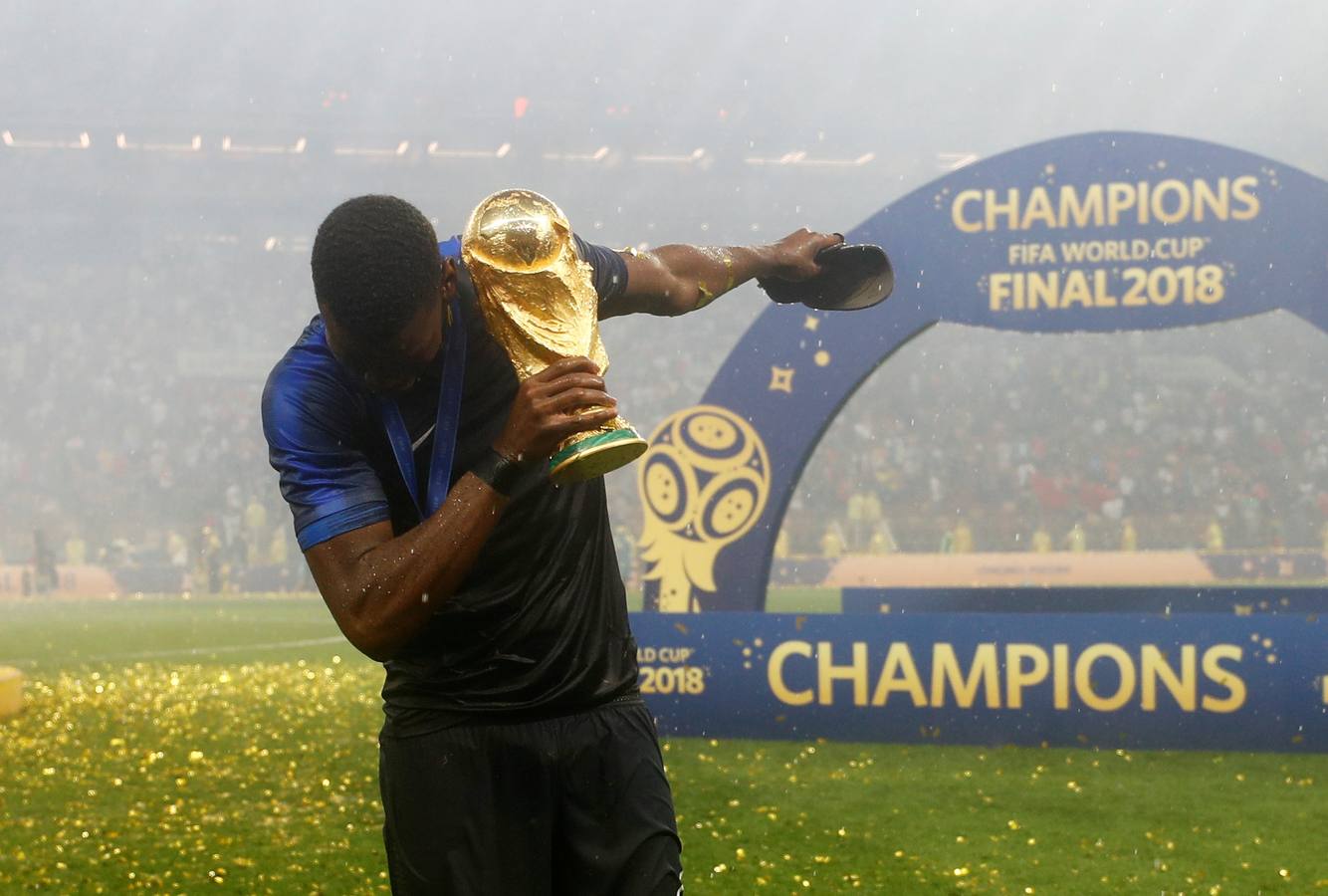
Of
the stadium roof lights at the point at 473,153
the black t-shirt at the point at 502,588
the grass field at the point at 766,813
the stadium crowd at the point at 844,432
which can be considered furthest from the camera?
the stadium roof lights at the point at 473,153

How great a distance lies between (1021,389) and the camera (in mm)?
25641

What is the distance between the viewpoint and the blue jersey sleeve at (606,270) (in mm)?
2066

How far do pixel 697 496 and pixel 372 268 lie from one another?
5.50 m

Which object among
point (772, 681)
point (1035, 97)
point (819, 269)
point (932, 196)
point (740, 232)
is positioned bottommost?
point (772, 681)

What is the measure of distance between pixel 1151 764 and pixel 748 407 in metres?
2.58

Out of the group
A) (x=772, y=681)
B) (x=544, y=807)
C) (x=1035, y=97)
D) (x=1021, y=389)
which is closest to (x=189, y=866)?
(x=772, y=681)

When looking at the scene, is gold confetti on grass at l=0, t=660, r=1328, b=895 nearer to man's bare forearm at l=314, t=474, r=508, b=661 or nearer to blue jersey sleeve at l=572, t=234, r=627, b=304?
blue jersey sleeve at l=572, t=234, r=627, b=304

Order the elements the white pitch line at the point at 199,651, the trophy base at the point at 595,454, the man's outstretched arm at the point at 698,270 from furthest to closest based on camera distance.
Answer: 1. the white pitch line at the point at 199,651
2. the man's outstretched arm at the point at 698,270
3. the trophy base at the point at 595,454

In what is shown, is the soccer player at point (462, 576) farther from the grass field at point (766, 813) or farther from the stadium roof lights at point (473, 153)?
the stadium roof lights at point (473, 153)

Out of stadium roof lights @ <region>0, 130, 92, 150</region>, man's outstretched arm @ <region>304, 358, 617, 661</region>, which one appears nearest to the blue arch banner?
man's outstretched arm @ <region>304, 358, 617, 661</region>

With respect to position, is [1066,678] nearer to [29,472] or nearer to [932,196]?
[932,196]

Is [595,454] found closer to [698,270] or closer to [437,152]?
[698,270]

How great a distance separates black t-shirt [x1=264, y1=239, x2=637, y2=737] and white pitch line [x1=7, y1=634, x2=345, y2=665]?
11.1m

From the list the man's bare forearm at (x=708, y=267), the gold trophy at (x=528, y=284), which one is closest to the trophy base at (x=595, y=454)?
the gold trophy at (x=528, y=284)
